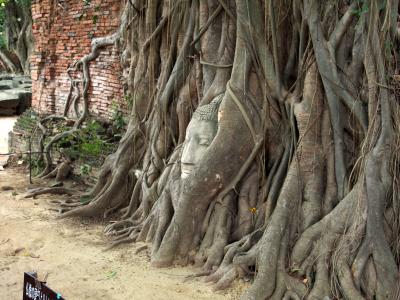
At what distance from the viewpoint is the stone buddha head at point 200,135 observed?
527cm

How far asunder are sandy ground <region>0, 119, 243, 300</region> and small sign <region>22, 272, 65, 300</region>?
1.60m

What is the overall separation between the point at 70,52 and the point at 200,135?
16.7 ft

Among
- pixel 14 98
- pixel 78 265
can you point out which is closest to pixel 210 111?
pixel 78 265

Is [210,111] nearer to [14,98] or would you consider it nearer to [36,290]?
[36,290]

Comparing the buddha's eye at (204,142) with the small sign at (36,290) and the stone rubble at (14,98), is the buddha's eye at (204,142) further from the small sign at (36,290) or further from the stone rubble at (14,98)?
the stone rubble at (14,98)

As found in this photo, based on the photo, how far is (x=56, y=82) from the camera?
10.0 meters

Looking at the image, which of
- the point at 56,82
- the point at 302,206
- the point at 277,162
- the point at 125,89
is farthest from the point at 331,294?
the point at 56,82

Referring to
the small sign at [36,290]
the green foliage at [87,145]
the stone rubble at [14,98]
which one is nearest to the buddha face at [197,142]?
the small sign at [36,290]

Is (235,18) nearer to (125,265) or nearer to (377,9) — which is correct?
(377,9)

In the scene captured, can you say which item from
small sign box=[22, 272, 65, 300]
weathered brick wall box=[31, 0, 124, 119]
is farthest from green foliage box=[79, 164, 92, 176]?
small sign box=[22, 272, 65, 300]

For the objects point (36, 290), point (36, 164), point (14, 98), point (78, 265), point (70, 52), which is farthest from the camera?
point (14, 98)

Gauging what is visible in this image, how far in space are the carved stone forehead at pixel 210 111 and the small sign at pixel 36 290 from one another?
2.80 meters

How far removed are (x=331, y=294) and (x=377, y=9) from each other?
211cm

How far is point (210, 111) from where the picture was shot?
210 inches
